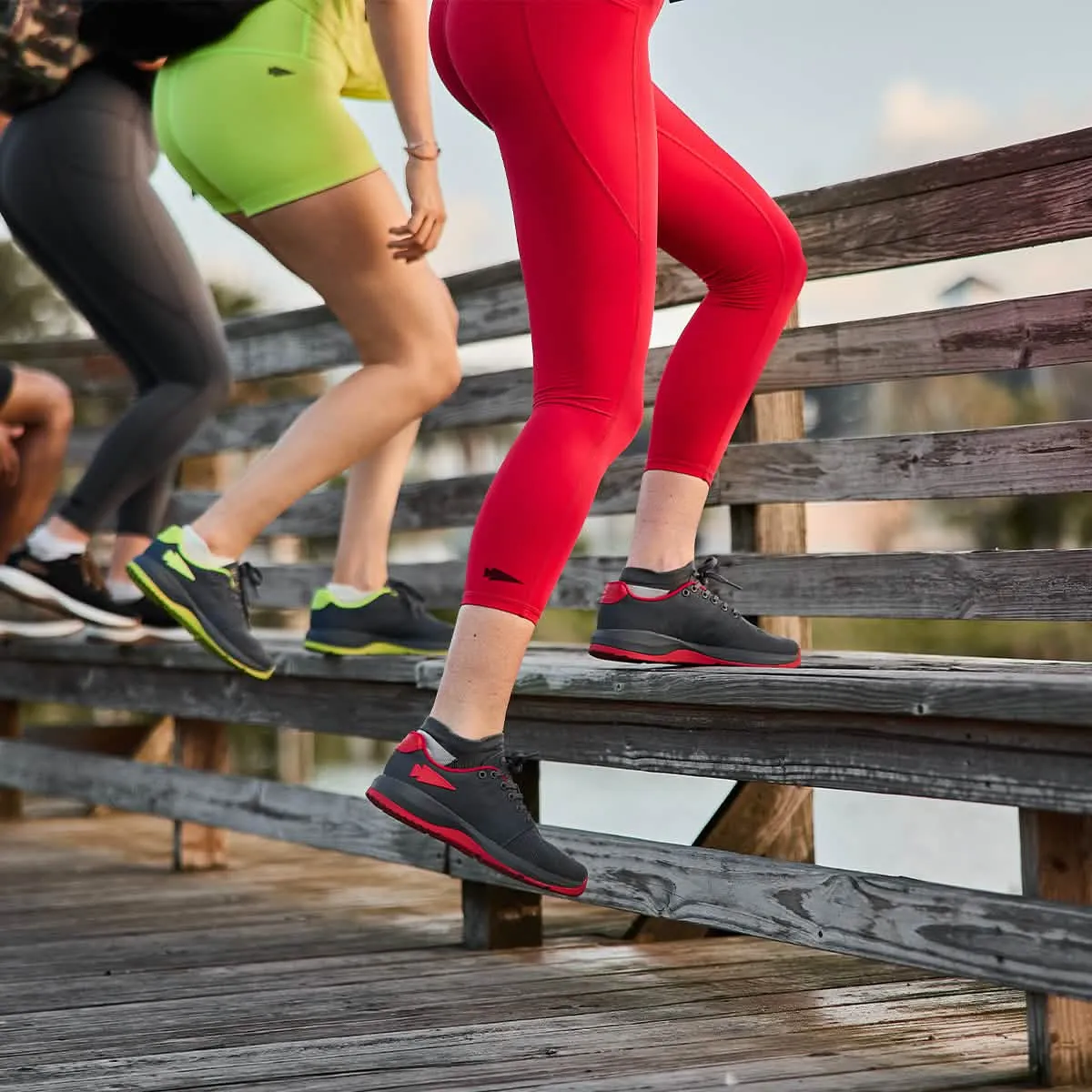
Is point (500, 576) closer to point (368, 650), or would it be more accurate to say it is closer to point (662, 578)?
point (662, 578)

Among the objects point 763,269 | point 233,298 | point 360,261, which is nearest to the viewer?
point 763,269

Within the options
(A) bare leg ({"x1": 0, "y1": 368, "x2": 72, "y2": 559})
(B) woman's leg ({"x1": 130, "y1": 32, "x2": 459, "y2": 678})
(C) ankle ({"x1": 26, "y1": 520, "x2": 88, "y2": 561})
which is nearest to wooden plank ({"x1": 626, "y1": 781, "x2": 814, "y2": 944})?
(B) woman's leg ({"x1": 130, "y1": 32, "x2": 459, "y2": 678})

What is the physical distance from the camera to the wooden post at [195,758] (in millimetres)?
3705

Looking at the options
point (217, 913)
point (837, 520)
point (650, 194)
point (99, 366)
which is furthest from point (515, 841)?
point (99, 366)

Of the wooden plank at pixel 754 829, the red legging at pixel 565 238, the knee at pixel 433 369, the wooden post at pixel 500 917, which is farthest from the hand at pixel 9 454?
the red legging at pixel 565 238

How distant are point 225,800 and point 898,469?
156cm

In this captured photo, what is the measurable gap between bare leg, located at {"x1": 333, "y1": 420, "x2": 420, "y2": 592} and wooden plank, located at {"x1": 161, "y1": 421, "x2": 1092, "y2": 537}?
1.91 ft

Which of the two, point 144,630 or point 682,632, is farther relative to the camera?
point 144,630

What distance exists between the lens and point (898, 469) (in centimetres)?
278

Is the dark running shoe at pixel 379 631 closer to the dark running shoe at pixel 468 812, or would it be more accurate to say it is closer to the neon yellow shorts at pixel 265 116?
the neon yellow shorts at pixel 265 116

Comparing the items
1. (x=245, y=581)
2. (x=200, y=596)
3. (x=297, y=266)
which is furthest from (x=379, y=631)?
(x=297, y=266)

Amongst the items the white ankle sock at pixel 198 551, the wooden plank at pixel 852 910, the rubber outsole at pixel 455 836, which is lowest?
the wooden plank at pixel 852 910

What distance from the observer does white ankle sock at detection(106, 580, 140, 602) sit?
3.47 metres

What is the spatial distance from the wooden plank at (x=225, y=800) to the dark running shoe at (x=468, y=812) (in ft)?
2.97
